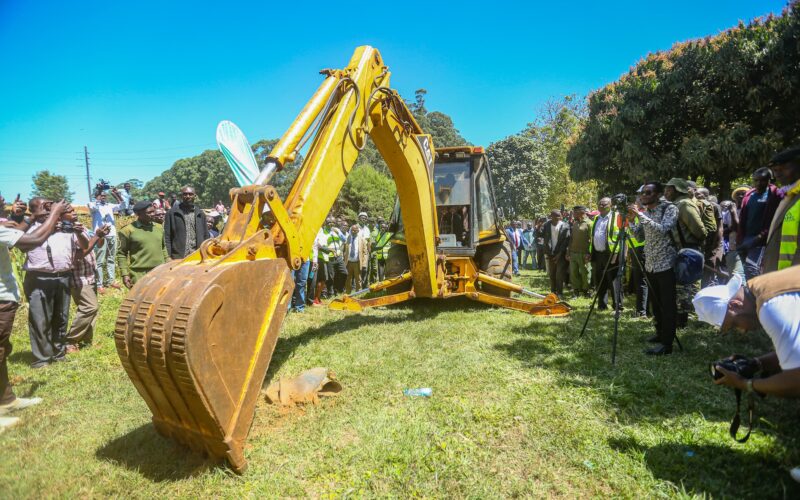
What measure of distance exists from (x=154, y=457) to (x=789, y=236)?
4.98 meters

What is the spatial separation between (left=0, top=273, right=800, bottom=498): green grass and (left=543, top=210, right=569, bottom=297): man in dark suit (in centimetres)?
428

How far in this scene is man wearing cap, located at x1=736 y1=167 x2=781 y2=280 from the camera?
5.18m

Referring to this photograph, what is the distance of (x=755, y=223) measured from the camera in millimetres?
5309

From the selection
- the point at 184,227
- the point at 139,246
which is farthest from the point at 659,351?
the point at 139,246

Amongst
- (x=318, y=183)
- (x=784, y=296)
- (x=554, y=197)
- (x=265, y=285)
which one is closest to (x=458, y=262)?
(x=318, y=183)

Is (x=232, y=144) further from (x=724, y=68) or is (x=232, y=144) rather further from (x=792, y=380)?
(x=724, y=68)

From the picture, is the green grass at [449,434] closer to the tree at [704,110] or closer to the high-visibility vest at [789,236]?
the high-visibility vest at [789,236]

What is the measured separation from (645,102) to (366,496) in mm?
14459

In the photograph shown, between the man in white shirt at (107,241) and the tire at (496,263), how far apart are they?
303 inches

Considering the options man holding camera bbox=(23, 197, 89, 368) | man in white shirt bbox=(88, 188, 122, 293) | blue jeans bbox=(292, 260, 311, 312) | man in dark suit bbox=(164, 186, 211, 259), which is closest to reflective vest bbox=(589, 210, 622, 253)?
blue jeans bbox=(292, 260, 311, 312)

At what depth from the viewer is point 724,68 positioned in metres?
11.3

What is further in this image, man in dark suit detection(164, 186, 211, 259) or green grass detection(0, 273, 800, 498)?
man in dark suit detection(164, 186, 211, 259)

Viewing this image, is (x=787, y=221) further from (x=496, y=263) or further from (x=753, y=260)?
(x=496, y=263)

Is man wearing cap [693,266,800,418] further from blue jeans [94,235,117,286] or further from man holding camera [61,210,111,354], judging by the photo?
blue jeans [94,235,117,286]
